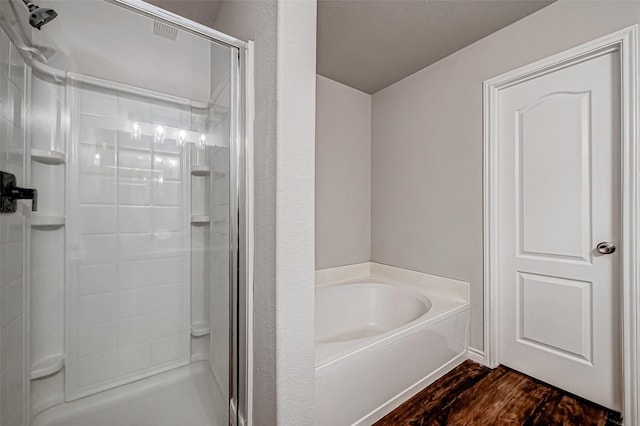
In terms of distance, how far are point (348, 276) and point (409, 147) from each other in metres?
1.24

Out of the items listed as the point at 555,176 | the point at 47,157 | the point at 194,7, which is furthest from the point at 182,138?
the point at 555,176

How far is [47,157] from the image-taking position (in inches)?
48.9

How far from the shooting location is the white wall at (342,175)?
2.56m

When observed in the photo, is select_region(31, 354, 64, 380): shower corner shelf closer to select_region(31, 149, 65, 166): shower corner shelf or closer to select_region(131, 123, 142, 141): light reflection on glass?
select_region(31, 149, 65, 166): shower corner shelf

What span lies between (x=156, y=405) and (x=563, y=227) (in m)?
2.28

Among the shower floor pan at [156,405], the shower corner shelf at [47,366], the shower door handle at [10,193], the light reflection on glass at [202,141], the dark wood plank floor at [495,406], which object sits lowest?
the dark wood plank floor at [495,406]

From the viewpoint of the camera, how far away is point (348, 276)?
272 centimetres

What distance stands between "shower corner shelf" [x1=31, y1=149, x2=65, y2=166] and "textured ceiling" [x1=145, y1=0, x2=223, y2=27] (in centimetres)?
114

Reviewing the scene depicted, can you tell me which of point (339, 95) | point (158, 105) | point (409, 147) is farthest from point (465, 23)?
point (158, 105)

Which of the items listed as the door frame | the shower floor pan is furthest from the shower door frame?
the door frame

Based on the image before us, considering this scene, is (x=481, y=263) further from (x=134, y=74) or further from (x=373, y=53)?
(x=134, y=74)

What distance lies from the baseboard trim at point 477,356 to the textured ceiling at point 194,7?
278cm

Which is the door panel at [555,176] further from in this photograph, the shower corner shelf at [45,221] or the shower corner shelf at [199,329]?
the shower corner shelf at [45,221]

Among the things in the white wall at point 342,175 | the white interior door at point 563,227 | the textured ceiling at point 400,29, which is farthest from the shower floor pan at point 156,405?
the textured ceiling at point 400,29
